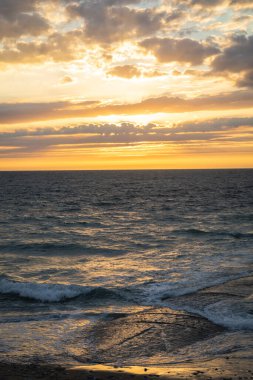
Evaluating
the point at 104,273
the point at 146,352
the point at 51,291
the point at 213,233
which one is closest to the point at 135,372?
the point at 146,352

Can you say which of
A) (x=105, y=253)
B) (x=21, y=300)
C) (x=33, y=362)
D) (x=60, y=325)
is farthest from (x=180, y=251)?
(x=33, y=362)

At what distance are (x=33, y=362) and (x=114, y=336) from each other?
8.69 feet

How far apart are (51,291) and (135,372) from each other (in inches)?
328

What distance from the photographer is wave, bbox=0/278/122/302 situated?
1573 cm

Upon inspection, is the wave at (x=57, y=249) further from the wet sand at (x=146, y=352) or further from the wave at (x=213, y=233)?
the wet sand at (x=146, y=352)

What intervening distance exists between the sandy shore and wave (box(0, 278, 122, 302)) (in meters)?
6.66

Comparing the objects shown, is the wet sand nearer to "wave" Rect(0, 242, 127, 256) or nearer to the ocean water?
the ocean water

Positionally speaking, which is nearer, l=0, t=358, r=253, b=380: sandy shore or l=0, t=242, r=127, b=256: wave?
l=0, t=358, r=253, b=380: sandy shore

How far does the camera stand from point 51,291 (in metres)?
16.2

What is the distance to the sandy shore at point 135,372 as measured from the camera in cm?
814

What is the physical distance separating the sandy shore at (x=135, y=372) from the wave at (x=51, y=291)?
6.66m

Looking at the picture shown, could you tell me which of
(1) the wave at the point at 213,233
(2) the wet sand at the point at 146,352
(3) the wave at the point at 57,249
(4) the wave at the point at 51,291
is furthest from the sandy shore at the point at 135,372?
(1) the wave at the point at 213,233

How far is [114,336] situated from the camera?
443 inches

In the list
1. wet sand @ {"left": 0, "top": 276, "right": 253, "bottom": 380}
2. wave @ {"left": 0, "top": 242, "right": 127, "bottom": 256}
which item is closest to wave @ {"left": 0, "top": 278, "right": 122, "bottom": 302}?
wet sand @ {"left": 0, "top": 276, "right": 253, "bottom": 380}
